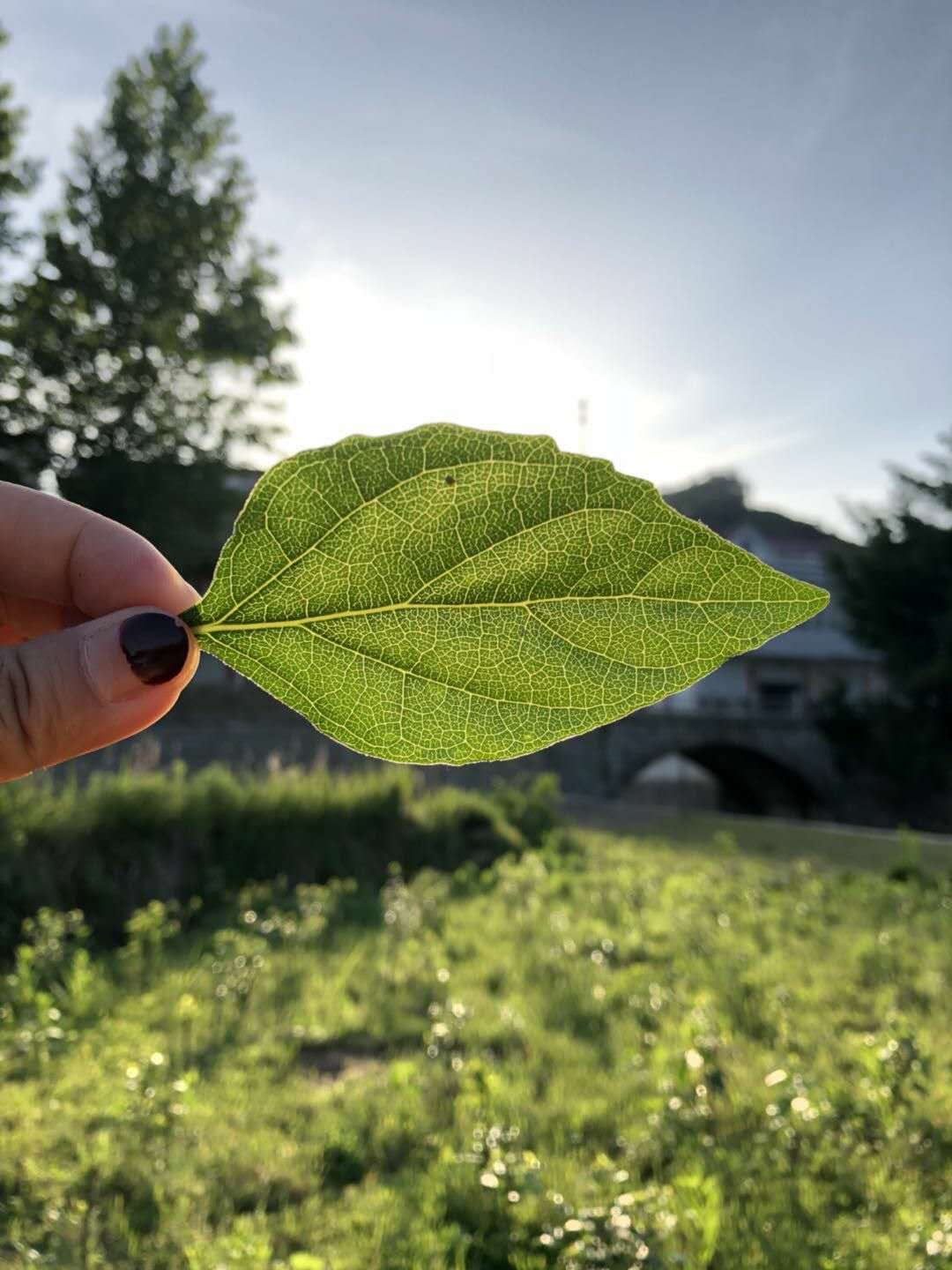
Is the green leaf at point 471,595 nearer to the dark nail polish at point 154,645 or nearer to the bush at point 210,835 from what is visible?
the dark nail polish at point 154,645

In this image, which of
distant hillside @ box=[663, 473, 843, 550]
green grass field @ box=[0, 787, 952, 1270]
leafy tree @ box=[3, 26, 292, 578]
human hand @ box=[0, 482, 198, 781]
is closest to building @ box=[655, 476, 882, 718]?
distant hillside @ box=[663, 473, 843, 550]

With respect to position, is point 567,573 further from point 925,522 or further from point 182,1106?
point 925,522

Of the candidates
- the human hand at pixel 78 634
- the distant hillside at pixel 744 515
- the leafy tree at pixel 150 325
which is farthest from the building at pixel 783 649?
the human hand at pixel 78 634

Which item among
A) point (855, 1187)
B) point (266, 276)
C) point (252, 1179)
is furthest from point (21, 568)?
point (266, 276)

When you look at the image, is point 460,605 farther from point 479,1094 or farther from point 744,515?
point 744,515

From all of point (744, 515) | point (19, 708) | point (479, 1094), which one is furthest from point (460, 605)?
point (744, 515)

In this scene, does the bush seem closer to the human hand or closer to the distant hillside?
the human hand
